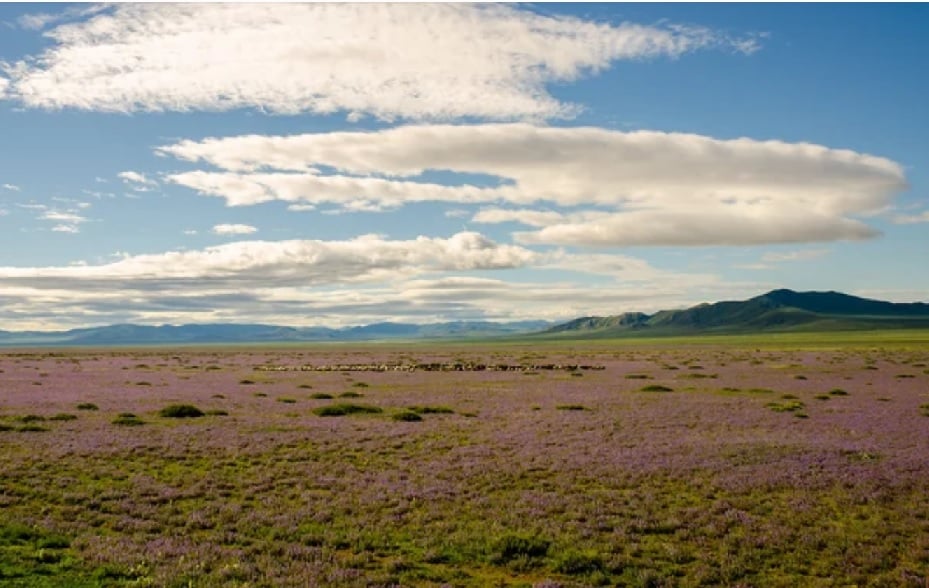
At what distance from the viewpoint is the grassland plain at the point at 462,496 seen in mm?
14870

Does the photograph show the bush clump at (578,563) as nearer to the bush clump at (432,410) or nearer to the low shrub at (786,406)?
the bush clump at (432,410)

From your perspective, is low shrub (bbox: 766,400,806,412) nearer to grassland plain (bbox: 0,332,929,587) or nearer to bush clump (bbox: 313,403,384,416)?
grassland plain (bbox: 0,332,929,587)

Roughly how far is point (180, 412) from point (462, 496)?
26.0 m

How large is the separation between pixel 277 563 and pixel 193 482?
9756 mm

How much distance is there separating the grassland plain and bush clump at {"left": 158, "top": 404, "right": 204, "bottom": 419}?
0.13 meters

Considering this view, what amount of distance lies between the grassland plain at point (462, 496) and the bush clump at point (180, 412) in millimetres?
127

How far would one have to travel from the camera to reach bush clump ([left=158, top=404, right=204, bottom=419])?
4079 cm

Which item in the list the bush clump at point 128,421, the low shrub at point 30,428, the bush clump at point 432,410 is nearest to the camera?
the low shrub at point 30,428

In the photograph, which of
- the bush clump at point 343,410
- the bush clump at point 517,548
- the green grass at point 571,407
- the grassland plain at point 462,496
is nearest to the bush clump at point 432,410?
the grassland plain at point 462,496

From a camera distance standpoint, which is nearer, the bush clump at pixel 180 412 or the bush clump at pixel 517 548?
the bush clump at pixel 517 548

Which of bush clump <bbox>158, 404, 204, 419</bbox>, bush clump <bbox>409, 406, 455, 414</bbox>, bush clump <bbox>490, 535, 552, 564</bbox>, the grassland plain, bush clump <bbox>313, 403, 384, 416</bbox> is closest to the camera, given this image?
the grassland plain

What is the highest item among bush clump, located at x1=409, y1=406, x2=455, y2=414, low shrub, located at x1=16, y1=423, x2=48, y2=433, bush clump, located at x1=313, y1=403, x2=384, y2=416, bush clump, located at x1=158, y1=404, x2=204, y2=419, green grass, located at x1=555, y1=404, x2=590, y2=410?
low shrub, located at x1=16, y1=423, x2=48, y2=433

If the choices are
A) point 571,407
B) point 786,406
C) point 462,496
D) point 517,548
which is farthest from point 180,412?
point 786,406

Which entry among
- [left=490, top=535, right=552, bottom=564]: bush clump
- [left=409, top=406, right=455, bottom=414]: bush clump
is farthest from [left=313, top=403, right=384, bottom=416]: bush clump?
[left=490, top=535, right=552, bottom=564]: bush clump
